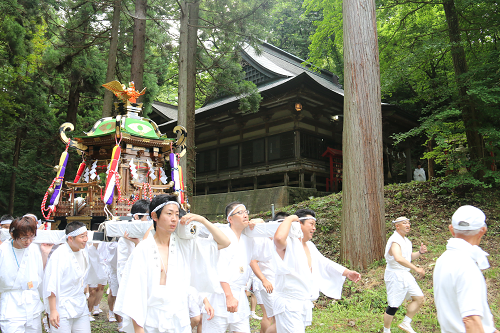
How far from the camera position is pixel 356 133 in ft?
24.2

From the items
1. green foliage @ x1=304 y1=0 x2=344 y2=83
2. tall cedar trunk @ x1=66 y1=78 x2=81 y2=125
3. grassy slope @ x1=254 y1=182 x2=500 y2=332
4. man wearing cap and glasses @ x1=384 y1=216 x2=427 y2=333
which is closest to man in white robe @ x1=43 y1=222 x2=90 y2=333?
grassy slope @ x1=254 y1=182 x2=500 y2=332

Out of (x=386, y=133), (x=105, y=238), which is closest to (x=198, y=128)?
(x=386, y=133)

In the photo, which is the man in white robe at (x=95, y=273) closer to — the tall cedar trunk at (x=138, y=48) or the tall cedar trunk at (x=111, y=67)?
the tall cedar trunk at (x=138, y=48)

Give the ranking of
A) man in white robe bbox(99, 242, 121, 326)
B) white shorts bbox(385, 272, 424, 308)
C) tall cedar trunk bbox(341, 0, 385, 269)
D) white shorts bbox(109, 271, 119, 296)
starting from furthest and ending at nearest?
tall cedar trunk bbox(341, 0, 385, 269)
man in white robe bbox(99, 242, 121, 326)
white shorts bbox(109, 271, 119, 296)
white shorts bbox(385, 272, 424, 308)

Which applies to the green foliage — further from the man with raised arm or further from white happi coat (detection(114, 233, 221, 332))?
white happi coat (detection(114, 233, 221, 332))

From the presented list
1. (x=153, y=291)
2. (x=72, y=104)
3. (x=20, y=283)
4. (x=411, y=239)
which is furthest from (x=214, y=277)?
(x=72, y=104)

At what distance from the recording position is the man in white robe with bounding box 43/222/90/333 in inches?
139

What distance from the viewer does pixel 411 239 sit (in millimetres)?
8258

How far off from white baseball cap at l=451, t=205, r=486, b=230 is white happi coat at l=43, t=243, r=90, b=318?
3479 mm

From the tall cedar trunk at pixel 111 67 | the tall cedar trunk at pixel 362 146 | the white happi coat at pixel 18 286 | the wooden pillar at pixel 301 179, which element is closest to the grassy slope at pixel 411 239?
the tall cedar trunk at pixel 362 146

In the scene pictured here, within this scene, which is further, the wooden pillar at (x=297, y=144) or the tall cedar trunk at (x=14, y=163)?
the tall cedar trunk at (x=14, y=163)

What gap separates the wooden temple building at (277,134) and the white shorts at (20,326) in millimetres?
11534

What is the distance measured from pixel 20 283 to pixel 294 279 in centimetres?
284

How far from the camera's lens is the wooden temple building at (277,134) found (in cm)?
1511
